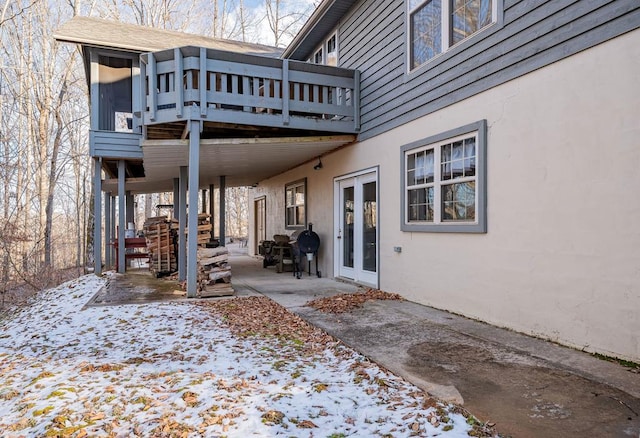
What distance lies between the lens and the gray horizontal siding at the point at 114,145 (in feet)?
29.6

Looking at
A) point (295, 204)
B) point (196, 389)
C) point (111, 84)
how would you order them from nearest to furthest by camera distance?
1. point (196, 389)
2. point (111, 84)
3. point (295, 204)

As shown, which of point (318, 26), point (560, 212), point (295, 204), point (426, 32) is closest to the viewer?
point (560, 212)

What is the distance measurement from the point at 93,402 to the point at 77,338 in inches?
77.4

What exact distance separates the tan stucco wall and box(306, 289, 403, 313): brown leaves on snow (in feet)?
3.29

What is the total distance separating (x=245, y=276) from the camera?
9.56 m

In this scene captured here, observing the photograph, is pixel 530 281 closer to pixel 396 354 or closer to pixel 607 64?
pixel 396 354

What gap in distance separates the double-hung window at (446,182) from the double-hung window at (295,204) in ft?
14.8

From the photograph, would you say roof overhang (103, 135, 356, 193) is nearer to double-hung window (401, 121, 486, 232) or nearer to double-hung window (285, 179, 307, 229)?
double-hung window (285, 179, 307, 229)

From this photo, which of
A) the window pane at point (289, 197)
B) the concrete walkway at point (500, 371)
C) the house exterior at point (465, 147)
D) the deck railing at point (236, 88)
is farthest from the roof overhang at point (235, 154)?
the concrete walkway at point (500, 371)

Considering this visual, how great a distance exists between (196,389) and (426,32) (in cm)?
561

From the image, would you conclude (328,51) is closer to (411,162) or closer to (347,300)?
(411,162)

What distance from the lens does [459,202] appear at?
5.33m

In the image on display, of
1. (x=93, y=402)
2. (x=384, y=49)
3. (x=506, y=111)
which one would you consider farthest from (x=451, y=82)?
(x=93, y=402)

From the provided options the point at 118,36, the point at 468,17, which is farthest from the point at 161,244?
the point at 468,17
